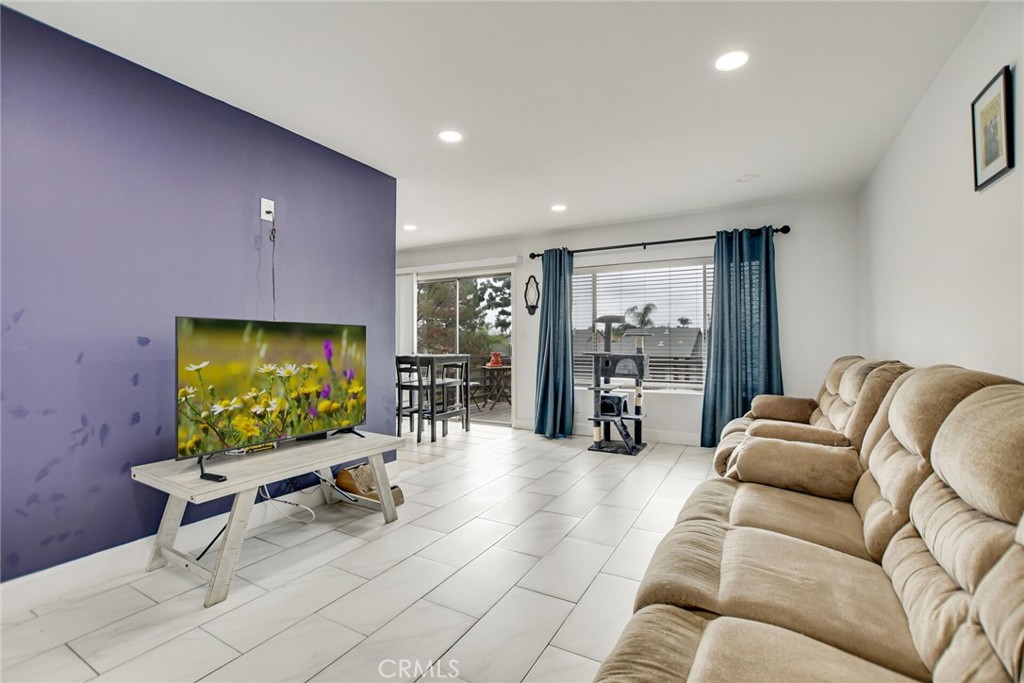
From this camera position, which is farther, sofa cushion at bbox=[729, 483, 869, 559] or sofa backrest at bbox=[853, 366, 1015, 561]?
sofa cushion at bbox=[729, 483, 869, 559]

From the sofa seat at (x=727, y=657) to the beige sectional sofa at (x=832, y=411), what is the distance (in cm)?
151

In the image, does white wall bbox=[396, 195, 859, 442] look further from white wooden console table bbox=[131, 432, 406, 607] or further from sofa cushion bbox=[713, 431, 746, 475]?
white wooden console table bbox=[131, 432, 406, 607]

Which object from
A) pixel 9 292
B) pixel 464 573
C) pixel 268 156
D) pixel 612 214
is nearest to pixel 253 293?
pixel 268 156

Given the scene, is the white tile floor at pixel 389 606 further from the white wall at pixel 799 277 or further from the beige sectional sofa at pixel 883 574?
the white wall at pixel 799 277

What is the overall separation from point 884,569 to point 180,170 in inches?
134

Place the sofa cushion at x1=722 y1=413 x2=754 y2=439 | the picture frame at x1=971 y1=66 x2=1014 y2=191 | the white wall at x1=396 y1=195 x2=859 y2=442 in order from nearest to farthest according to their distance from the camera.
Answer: the picture frame at x1=971 y1=66 x2=1014 y2=191
the sofa cushion at x1=722 y1=413 x2=754 y2=439
the white wall at x1=396 y1=195 x2=859 y2=442

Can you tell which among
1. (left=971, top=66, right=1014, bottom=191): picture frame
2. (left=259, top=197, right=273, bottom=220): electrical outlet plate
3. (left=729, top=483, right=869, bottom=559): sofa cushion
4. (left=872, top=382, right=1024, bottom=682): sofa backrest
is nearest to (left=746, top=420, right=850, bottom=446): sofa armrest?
(left=729, top=483, right=869, bottom=559): sofa cushion

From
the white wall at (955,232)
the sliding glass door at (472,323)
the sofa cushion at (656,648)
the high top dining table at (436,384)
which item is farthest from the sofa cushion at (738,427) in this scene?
the sliding glass door at (472,323)

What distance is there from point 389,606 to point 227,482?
2.89 ft

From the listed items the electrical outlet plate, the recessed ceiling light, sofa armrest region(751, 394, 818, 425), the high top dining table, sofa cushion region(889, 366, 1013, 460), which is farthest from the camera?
the high top dining table

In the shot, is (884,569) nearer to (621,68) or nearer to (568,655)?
(568,655)

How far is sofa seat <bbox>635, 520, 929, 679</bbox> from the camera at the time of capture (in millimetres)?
1067

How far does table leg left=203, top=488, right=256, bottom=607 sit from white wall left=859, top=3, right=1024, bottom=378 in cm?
311

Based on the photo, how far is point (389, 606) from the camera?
200 cm
